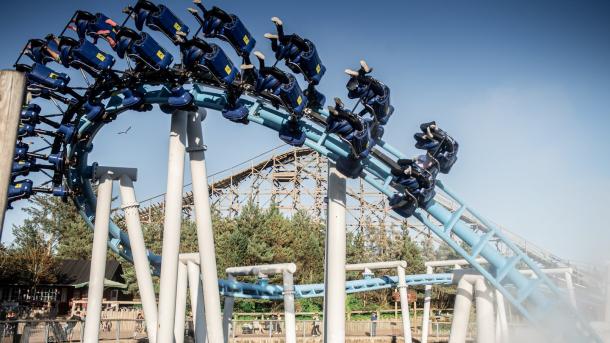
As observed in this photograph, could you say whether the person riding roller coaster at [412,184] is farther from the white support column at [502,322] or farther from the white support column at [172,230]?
the white support column at [502,322]

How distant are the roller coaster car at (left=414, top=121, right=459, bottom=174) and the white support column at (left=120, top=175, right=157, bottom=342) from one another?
4.47 metres

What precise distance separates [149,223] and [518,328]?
21.5 metres

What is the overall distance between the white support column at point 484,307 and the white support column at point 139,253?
4813mm

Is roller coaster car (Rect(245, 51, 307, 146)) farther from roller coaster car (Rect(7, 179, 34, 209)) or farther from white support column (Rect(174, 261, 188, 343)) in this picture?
roller coaster car (Rect(7, 179, 34, 209))

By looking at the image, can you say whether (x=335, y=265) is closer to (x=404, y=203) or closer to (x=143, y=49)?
(x=404, y=203)

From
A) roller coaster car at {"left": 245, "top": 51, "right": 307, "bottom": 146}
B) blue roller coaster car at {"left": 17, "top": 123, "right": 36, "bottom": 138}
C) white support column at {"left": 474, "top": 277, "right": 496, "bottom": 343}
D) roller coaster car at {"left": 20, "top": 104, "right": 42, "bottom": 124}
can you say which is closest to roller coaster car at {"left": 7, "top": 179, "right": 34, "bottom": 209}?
blue roller coaster car at {"left": 17, "top": 123, "right": 36, "bottom": 138}

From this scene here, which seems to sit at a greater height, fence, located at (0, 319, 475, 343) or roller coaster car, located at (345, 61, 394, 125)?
roller coaster car, located at (345, 61, 394, 125)

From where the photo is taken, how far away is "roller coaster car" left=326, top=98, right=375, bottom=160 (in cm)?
737

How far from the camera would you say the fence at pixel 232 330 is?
11.4 m

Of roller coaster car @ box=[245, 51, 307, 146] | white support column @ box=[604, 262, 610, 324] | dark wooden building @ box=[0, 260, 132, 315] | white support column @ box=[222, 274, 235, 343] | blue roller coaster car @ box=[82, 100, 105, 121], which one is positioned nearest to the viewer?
roller coaster car @ box=[245, 51, 307, 146]

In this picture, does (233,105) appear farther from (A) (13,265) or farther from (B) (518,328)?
(A) (13,265)

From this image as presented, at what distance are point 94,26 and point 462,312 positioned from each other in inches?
264

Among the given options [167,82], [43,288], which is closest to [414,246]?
[43,288]

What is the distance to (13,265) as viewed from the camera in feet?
80.1
